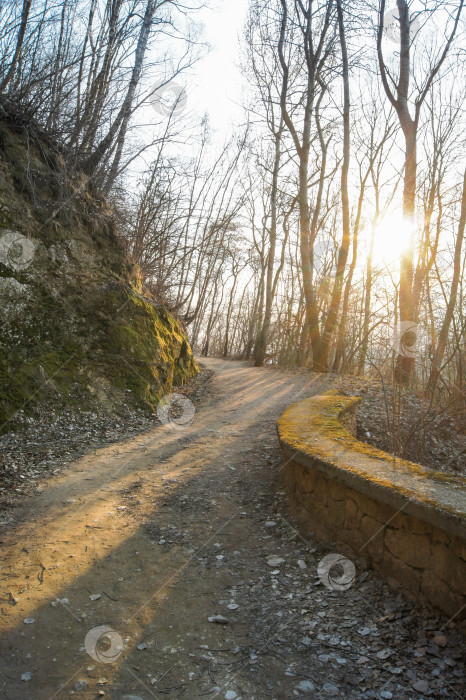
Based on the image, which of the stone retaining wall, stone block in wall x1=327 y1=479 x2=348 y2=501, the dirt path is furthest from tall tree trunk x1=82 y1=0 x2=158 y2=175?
stone block in wall x1=327 y1=479 x2=348 y2=501

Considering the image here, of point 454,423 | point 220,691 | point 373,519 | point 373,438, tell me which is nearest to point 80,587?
point 220,691

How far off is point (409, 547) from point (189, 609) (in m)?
1.36

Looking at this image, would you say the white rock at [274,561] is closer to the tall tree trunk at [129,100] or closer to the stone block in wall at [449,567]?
the stone block in wall at [449,567]

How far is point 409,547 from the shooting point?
251 centimetres

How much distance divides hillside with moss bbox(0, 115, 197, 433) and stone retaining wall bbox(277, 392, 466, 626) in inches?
136

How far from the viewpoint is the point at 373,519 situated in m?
2.79

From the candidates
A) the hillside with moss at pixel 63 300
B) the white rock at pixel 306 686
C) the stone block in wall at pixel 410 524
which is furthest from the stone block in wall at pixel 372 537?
the hillside with moss at pixel 63 300

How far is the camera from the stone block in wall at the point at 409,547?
2406 millimetres

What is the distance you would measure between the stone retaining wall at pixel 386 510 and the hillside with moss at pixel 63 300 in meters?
3.46

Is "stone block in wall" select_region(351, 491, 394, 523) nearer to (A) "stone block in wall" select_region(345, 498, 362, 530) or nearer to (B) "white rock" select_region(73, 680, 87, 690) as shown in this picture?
(A) "stone block in wall" select_region(345, 498, 362, 530)

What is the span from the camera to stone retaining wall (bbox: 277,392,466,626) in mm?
2266

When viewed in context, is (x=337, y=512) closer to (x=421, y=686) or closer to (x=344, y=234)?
(x=421, y=686)

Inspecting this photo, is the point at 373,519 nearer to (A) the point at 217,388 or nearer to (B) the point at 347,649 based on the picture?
(B) the point at 347,649

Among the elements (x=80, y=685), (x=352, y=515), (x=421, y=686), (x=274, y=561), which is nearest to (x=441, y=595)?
(x=421, y=686)
